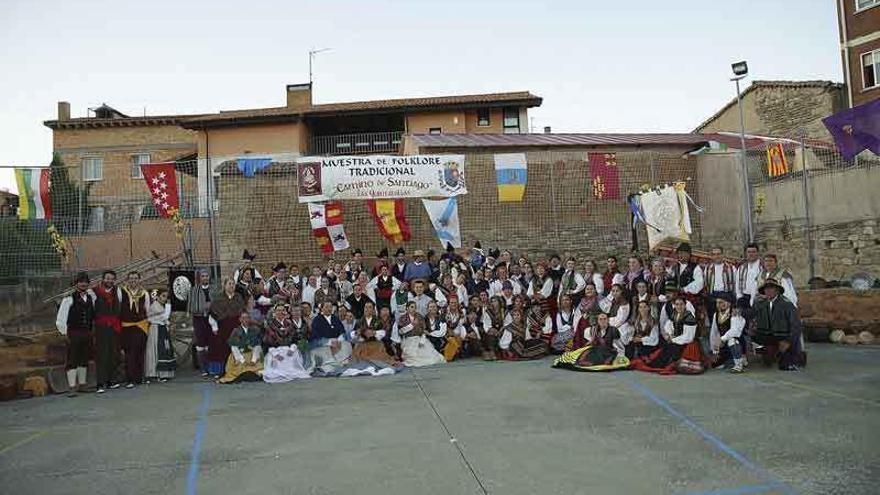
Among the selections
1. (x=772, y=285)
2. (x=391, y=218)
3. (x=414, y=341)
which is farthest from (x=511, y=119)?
(x=772, y=285)

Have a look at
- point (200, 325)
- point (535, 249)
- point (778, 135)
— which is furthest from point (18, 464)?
point (778, 135)

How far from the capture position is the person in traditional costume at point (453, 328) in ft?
33.0

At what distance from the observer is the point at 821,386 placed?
22.6ft

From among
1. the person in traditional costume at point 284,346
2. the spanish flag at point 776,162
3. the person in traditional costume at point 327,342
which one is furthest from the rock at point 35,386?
the spanish flag at point 776,162

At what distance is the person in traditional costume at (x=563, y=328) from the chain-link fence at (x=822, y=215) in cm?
544

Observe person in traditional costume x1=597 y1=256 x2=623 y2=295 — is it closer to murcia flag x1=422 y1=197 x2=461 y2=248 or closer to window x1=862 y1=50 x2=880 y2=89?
murcia flag x1=422 y1=197 x2=461 y2=248

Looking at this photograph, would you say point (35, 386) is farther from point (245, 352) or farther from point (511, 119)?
point (511, 119)

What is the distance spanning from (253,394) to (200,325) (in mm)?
2249

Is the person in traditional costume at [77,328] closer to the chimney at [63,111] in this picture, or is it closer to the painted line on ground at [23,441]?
the painted line on ground at [23,441]

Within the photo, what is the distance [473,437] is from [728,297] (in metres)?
5.09

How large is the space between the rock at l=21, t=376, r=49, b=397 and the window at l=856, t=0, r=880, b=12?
26.3 m

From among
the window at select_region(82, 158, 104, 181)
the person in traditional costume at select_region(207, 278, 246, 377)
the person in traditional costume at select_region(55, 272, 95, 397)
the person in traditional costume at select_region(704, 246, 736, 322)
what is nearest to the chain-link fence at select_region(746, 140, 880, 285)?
the person in traditional costume at select_region(704, 246, 736, 322)

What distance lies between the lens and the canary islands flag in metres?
13.8

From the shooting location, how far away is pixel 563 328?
10070mm
